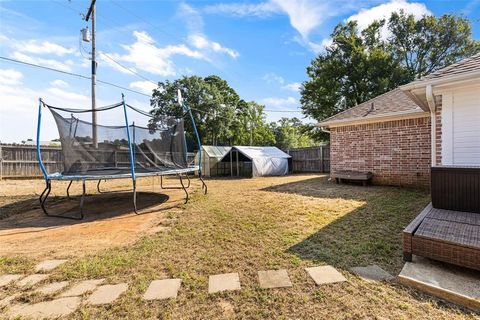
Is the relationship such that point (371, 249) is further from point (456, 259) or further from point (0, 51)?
point (0, 51)

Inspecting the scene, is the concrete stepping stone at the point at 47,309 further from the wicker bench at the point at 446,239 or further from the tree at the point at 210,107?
the tree at the point at 210,107

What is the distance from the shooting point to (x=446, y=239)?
222cm

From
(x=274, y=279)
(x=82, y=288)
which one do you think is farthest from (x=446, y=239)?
(x=82, y=288)

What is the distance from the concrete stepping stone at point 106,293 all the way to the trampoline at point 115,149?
9.26 feet

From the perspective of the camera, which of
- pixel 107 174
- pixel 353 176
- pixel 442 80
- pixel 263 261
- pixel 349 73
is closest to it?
pixel 263 261

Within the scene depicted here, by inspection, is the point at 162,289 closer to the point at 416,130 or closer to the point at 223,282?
the point at 223,282

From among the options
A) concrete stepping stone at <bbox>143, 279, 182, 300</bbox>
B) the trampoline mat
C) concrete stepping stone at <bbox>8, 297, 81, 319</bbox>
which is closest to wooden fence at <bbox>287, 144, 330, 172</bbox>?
the trampoline mat

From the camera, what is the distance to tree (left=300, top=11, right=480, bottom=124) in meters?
16.1

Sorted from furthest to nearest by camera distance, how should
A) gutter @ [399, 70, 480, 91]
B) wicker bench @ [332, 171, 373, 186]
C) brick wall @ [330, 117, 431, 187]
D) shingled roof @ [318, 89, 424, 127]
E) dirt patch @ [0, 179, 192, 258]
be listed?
wicker bench @ [332, 171, 373, 186]
shingled roof @ [318, 89, 424, 127]
brick wall @ [330, 117, 431, 187]
gutter @ [399, 70, 480, 91]
dirt patch @ [0, 179, 192, 258]

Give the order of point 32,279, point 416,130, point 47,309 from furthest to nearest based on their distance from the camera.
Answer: point 416,130 < point 32,279 < point 47,309

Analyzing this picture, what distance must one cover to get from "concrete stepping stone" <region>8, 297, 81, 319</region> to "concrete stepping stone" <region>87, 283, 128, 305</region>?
115 mm

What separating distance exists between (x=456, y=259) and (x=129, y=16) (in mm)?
14031

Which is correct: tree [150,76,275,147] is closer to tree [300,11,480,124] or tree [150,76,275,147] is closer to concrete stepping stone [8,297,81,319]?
tree [300,11,480,124]

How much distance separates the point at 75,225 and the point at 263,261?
371cm
